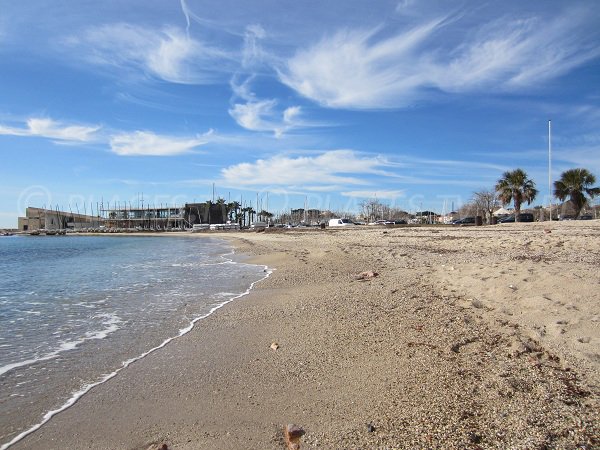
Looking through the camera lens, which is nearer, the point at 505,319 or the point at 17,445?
the point at 17,445

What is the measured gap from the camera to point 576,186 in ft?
165

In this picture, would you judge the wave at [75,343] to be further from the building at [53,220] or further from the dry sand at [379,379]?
the building at [53,220]

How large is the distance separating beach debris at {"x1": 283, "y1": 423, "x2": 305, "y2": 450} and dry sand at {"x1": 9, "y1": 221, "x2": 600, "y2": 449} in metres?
0.07

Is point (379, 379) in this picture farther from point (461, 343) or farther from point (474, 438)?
point (461, 343)

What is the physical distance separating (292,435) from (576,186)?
2252 inches

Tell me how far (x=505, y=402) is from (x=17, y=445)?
4.56 meters

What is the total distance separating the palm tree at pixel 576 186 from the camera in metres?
50.0

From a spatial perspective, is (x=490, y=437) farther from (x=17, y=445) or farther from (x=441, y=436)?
(x=17, y=445)

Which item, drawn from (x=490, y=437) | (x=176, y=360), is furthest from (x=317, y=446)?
(x=176, y=360)

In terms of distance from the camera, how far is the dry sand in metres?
3.72

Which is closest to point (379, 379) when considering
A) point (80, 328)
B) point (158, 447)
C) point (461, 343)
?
point (461, 343)

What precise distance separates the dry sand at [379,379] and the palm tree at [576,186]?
161ft

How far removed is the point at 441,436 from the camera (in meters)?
3.48

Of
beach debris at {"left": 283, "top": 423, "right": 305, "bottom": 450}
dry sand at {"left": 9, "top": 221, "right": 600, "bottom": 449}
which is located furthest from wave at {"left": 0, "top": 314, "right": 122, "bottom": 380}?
beach debris at {"left": 283, "top": 423, "right": 305, "bottom": 450}
